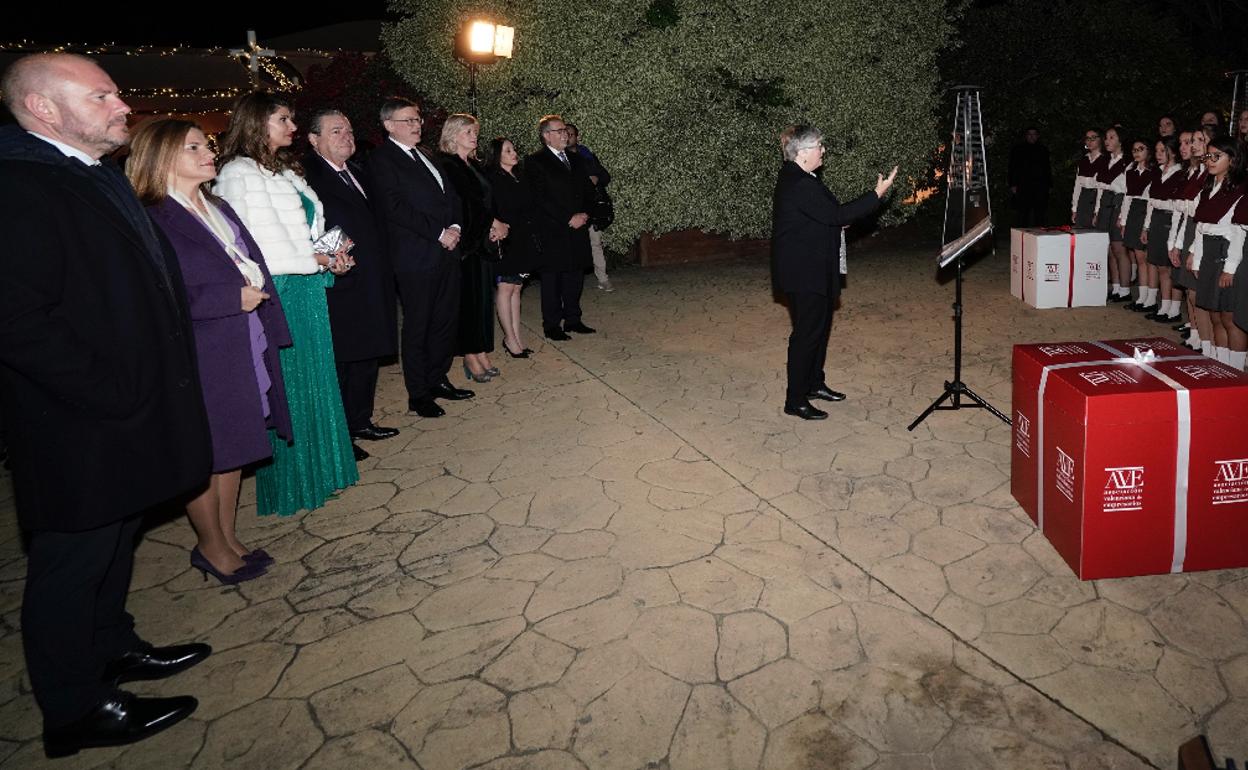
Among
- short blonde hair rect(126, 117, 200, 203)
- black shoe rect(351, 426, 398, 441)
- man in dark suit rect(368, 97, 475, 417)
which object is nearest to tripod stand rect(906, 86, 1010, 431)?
man in dark suit rect(368, 97, 475, 417)

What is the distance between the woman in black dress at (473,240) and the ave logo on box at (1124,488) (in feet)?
15.1

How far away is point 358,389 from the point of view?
5.41 metres

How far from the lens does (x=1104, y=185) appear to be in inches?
348

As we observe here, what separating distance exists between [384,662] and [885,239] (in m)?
12.9

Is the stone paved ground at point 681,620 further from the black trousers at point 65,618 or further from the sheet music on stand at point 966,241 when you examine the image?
the sheet music on stand at point 966,241

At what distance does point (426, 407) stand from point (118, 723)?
354 cm

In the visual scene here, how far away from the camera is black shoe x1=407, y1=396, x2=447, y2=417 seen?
6074mm

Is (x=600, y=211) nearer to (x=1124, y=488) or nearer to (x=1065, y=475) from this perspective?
(x=1065, y=475)

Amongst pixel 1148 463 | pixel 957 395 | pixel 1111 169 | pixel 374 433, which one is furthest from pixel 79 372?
pixel 1111 169

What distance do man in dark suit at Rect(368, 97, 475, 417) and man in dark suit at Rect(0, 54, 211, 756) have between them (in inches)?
107

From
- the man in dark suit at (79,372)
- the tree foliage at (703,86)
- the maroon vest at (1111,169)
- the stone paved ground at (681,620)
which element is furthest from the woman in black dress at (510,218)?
the maroon vest at (1111,169)

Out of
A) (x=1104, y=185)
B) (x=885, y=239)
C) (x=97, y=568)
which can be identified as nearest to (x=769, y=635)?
(x=97, y=568)

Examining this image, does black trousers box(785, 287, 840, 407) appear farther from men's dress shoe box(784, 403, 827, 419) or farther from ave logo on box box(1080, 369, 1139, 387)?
ave logo on box box(1080, 369, 1139, 387)

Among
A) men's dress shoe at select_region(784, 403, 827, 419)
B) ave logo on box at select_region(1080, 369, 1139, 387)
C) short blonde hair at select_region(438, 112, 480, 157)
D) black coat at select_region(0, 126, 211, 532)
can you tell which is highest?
short blonde hair at select_region(438, 112, 480, 157)
